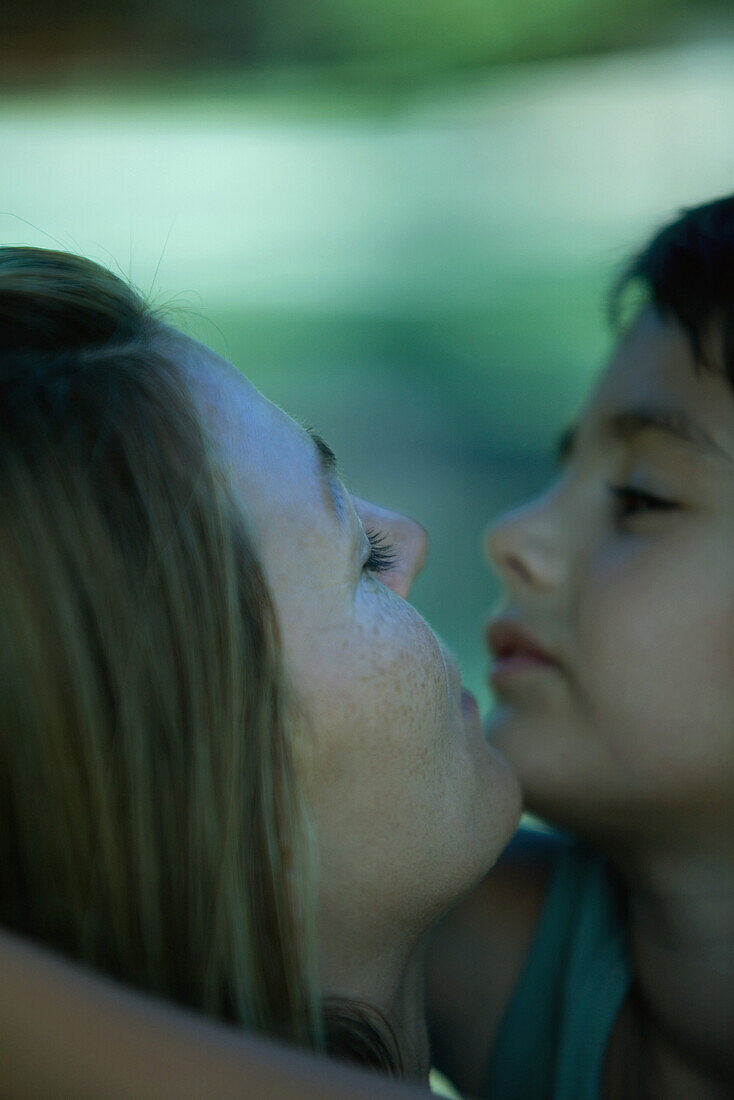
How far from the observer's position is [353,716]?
2.36 feet

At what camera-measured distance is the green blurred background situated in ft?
7.01

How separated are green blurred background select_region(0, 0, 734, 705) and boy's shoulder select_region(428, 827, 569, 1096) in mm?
1177

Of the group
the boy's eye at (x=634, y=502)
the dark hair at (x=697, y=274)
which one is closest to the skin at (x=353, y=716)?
the boy's eye at (x=634, y=502)

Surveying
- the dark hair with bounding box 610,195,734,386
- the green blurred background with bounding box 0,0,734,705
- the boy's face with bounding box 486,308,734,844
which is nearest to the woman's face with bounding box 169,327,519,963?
the boy's face with bounding box 486,308,734,844

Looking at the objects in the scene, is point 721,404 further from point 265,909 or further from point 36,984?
point 36,984

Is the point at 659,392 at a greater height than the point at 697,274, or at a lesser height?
lesser

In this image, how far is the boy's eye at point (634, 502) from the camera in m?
1.00

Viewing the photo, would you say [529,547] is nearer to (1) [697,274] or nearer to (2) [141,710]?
(1) [697,274]

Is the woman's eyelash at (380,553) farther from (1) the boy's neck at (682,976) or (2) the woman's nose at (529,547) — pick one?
(1) the boy's neck at (682,976)

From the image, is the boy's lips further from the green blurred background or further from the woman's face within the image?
the green blurred background

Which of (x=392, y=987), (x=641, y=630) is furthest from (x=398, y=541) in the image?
(x=392, y=987)

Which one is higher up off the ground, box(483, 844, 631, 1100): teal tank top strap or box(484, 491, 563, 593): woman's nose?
box(484, 491, 563, 593): woman's nose

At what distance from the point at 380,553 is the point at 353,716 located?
19 cm

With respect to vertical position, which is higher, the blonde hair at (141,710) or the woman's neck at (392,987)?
the blonde hair at (141,710)
